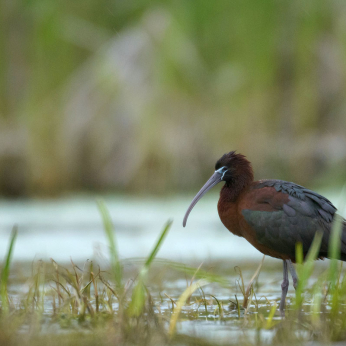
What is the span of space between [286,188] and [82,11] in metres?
7.94

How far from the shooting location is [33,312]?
3990 millimetres

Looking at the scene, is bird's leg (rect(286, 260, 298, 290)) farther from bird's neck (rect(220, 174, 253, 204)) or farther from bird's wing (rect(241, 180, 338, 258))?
bird's neck (rect(220, 174, 253, 204))

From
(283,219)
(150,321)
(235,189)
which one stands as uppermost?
(235,189)

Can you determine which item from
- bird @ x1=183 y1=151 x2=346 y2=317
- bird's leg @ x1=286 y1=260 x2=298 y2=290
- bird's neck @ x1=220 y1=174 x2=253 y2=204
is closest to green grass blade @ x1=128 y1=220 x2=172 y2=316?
bird @ x1=183 y1=151 x2=346 y2=317

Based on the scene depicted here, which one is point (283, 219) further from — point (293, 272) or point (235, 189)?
point (235, 189)

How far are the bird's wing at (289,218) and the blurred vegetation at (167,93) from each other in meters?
5.83

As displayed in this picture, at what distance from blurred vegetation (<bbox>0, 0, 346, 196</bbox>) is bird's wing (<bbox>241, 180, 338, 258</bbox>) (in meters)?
5.83

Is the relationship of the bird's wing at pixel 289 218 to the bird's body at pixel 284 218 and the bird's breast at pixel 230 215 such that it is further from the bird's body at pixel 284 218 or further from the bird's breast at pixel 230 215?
the bird's breast at pixel 230 215

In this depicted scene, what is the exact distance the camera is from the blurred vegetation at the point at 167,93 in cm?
1127

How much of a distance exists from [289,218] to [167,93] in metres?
6.62

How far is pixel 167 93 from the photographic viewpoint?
1142 centimetres

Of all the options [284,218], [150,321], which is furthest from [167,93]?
[150,321]

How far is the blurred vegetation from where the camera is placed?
11266mm

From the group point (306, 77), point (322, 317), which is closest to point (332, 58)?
point (306, 77)
